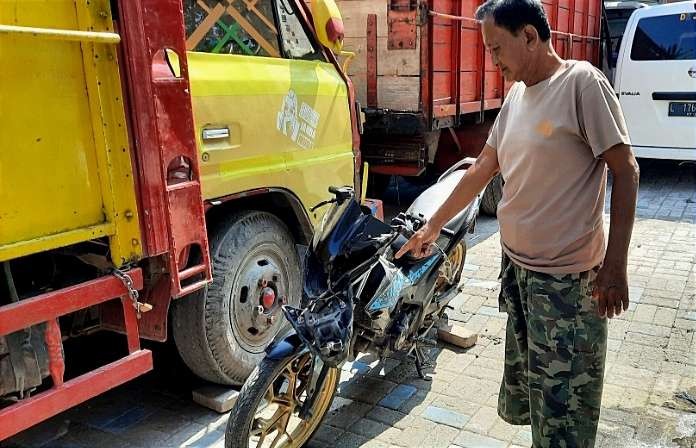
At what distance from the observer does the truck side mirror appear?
3.59 metres

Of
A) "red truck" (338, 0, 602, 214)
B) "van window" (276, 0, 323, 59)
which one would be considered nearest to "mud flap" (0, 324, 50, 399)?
"van window" (276, 0, 323, 59)

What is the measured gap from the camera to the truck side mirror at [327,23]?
11.8 ft

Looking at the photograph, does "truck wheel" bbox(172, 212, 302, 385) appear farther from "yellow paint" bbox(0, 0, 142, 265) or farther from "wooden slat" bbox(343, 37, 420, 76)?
"wooden slat" bbox(343, 37, 420, 76)

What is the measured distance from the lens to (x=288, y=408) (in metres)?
2.77

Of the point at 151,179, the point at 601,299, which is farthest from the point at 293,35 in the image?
the point at 601,299

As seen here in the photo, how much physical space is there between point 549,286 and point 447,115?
3.85 meters

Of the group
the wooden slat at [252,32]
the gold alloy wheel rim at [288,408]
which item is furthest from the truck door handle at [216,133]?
the gold alloy wheel rim at [288,408]

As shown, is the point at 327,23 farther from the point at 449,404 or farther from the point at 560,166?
the point at 449,404

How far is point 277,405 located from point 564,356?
1.21 metres

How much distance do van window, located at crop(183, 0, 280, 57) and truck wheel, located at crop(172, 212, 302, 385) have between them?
84cm

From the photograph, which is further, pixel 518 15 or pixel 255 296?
pixel 255 296

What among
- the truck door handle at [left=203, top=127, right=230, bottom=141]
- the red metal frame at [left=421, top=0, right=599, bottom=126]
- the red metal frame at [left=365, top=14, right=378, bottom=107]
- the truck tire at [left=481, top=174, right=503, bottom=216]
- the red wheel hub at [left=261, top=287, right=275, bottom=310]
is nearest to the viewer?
the truck door handle at [left=203, top=127, right=230, bottom=141]

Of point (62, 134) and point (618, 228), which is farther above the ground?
point (62, 134)

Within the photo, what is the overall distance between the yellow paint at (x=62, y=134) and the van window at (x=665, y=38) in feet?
25.6
